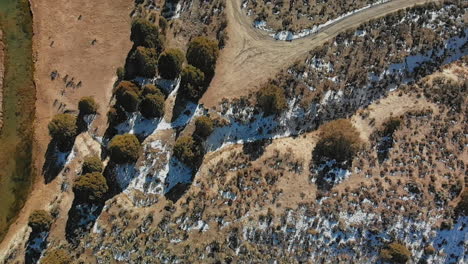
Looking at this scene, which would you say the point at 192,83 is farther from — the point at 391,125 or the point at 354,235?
the point at 354,235

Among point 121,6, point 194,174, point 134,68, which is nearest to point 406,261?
point 194,174

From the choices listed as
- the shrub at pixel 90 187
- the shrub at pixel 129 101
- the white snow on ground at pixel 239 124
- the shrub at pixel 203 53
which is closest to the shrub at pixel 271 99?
the white snow on ground at pixel 239 124

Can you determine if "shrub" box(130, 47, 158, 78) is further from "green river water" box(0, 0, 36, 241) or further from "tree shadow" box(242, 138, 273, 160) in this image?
"tree shadow" box(242, 138, 273, 160)

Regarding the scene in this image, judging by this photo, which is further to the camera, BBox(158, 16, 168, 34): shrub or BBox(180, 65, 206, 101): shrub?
BBox(158, 16, 168, 34): shrub

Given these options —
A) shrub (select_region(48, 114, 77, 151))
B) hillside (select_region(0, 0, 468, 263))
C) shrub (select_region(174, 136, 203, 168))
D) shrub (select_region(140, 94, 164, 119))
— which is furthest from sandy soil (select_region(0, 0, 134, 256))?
shrub (select_region(174, 136, 203, 168))

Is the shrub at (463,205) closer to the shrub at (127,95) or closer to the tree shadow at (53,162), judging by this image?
→ the shrub at (127,95)

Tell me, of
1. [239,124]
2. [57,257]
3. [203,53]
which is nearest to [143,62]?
[203,53]
